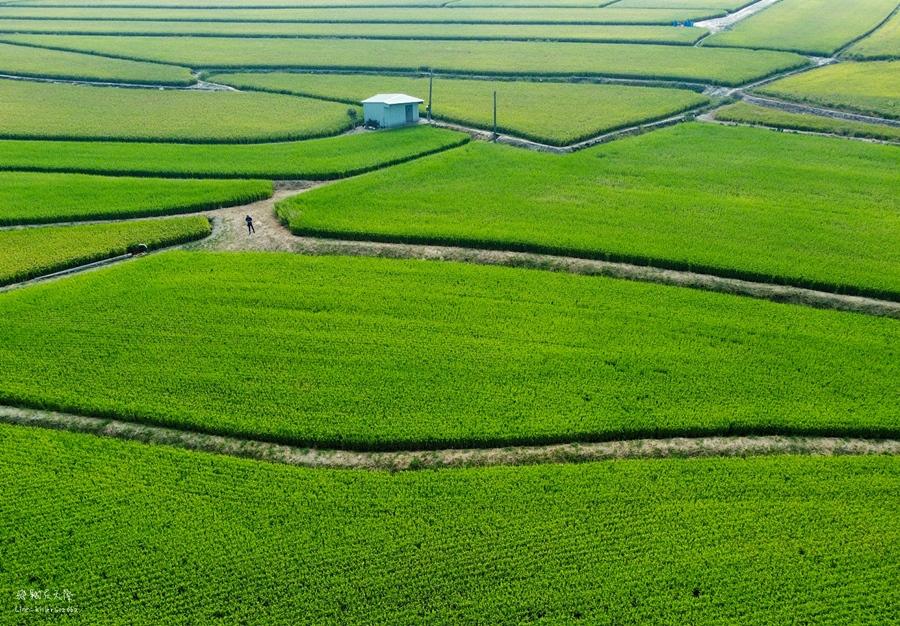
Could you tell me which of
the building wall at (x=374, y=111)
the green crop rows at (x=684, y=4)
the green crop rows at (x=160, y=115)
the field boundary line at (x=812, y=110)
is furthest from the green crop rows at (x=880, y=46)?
the green crop rows at (x=160, y=115)

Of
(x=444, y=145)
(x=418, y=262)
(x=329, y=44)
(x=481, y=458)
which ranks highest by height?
(x=329, y=44)

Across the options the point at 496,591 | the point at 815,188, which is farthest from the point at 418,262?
the point at 815,188

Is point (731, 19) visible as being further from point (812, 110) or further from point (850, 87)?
point (812, 110)

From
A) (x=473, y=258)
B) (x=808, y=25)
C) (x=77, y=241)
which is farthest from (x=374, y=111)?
(x=808, y=25)

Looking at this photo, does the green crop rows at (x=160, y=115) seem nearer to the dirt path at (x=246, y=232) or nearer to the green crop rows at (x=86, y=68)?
the green crop rows at (x=86, y=68)

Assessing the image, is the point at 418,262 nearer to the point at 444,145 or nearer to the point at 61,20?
the point at 444,145

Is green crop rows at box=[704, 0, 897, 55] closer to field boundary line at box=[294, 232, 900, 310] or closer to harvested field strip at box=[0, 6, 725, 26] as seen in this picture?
harvested field strip at box=[0, 6, 725, 26]

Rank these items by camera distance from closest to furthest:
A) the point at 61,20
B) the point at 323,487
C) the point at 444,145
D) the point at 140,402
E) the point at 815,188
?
the point at 323,487, the point at 140,402, the point at 815,188, the point at 444,145, the point at 61,20
